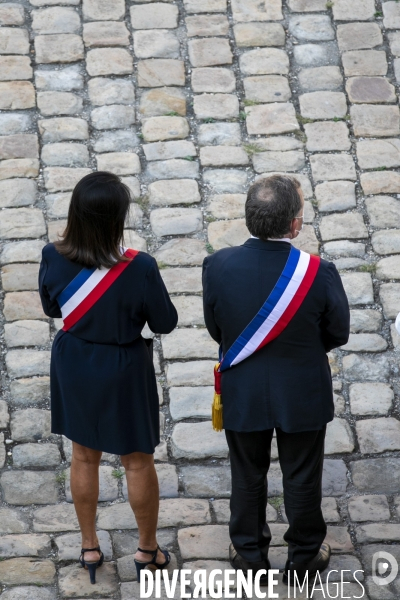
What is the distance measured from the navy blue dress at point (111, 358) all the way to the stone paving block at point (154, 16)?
3.70 metres

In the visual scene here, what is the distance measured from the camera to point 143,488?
3.56 metres

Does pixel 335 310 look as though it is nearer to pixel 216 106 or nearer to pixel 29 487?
pixel 29 487

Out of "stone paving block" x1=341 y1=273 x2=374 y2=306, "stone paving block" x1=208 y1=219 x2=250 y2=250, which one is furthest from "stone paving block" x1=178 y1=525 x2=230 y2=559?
"stone paving block" x1=208 y1=219 x2=250 y2=250

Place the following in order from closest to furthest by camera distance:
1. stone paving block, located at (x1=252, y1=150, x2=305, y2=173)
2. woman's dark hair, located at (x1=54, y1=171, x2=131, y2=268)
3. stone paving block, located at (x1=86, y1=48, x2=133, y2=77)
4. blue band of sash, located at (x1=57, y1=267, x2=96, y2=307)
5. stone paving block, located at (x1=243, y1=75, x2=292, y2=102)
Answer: woman's dark hair, located at (x1=54, y1=171, x2=131, y2=268) < blue band of sash, located at (x1=57, y1=267, x2=96, y2=307) < stone paving block, located at (x1=252, y1=150, x2=305, y2=173) < stone paving block, located at (x1=243, y1=75, x2=292, y2=102) < stone paving block, located at (x1=86, y1=48, x2=133, y2=77)

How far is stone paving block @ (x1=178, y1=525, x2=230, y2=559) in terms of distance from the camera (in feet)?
12.7

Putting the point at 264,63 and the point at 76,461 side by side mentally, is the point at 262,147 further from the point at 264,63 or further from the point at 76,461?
the point at 76,461

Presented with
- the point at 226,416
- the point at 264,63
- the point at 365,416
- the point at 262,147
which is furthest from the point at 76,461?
the point at 264,63

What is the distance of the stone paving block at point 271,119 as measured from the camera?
6.05m

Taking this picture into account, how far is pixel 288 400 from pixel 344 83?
3627mm

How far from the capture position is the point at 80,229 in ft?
10.7

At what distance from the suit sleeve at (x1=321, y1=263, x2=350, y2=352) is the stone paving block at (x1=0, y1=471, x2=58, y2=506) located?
164cm

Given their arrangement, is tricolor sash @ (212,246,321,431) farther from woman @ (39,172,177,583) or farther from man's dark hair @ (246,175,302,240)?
woman @ (39,172,177,583)

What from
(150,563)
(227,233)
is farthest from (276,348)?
(227,233)

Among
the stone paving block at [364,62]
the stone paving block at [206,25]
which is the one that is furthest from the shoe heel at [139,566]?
the stone paving block at [206,25]
